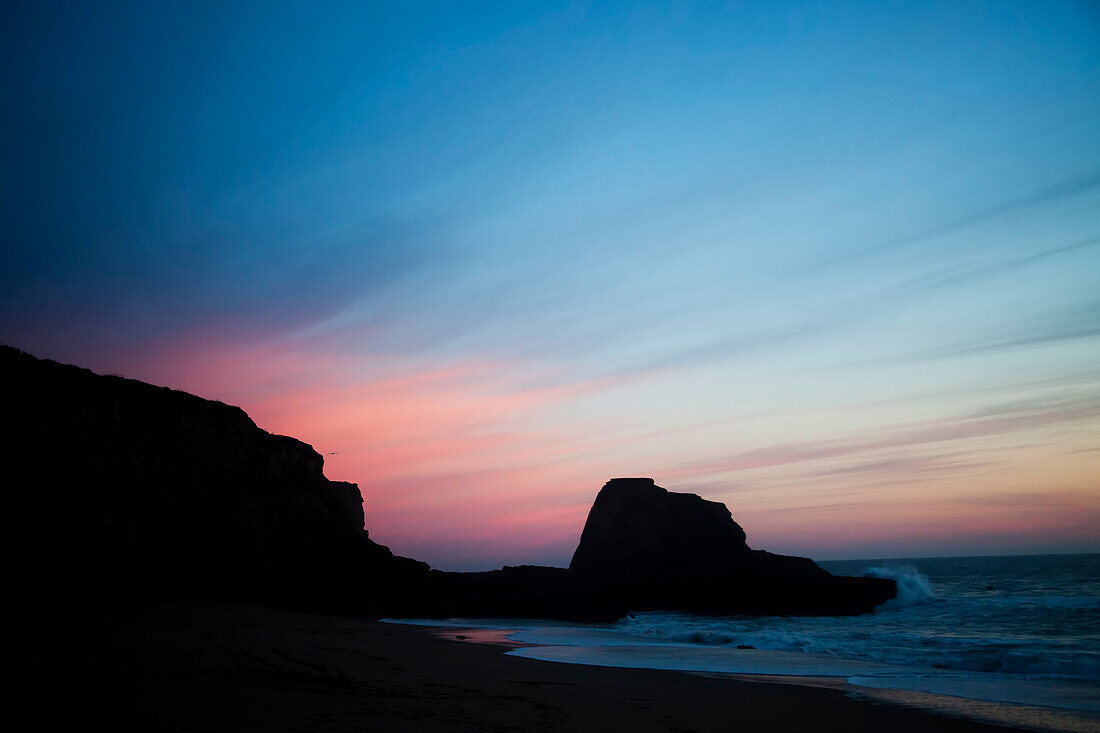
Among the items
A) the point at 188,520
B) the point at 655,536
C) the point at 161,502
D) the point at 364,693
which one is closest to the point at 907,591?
the point at 655,536

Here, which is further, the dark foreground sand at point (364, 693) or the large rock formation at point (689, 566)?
the large rock formation at point (689, 566)

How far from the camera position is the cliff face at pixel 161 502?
24203 mm

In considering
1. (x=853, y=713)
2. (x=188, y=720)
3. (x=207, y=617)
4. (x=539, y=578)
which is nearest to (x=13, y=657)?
(x=188, y=720)

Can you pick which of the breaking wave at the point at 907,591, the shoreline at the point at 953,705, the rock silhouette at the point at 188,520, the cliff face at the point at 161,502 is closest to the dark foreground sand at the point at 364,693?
the shoreline at the point at 953,705

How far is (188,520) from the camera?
1136 inches

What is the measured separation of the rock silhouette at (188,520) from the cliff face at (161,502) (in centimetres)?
5

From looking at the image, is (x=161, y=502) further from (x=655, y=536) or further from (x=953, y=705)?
(x=655, y=536)

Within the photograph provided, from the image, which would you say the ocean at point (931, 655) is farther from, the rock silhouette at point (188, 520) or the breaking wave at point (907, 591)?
the rock silhouette at point (188, 520)

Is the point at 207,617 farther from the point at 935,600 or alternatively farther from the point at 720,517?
the point at 720,517

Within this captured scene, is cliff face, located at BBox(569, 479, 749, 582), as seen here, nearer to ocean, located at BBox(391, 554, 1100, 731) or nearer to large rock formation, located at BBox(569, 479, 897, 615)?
large rock formation, located at BBox(569, 479, 897, 615)

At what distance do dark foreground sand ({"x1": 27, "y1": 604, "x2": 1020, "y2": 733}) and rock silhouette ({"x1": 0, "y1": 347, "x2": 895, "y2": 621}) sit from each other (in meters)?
5.11

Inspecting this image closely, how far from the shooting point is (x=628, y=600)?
173 ft

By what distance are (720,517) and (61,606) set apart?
53.7 metres

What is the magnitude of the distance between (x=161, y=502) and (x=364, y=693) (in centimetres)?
2236
